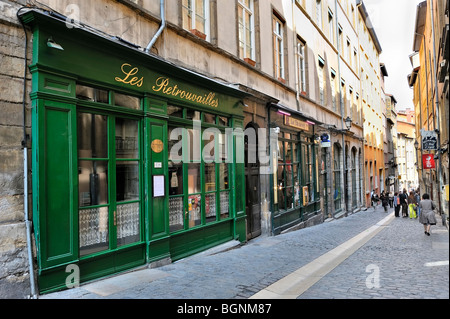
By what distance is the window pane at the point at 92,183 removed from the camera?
17.9 ft

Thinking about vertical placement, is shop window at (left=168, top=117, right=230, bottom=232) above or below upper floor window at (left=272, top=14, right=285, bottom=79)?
below

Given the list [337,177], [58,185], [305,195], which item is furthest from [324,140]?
[58,185]

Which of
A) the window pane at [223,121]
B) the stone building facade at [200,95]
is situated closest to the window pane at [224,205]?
the stone building facade at [200,95]

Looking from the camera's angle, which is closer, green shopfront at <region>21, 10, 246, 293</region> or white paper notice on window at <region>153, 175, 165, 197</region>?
green shopfront at <region>21, 10, 246, 293</region>

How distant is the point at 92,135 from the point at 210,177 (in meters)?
3.44

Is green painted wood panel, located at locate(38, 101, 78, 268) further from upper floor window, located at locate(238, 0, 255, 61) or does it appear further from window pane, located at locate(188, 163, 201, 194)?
upper floor window, located at locate(238, 0, 255, 61)

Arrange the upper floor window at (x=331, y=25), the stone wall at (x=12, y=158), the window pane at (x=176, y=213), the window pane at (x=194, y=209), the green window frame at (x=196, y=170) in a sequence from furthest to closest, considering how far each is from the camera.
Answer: the upper floor window at (x=331, y=25) → the window pane at (x=194, y=209) → the green window frame at (x=196, y=170) → the window pane at (x=176, y=213) → the stone wall at (x=12, y=158)

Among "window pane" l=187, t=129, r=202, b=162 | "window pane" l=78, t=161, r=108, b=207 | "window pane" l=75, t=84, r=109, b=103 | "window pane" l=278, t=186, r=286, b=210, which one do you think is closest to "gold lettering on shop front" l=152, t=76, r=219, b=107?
"window pane" l=187, t=129, r=202, b=162

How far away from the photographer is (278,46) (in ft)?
42.5

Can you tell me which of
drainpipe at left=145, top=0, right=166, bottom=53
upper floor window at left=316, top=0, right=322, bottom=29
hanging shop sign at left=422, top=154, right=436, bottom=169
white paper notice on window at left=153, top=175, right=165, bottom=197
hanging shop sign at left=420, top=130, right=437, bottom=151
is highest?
upper floor window at left=316, top=0, right=322, bottom=29

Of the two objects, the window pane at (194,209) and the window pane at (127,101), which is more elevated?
the window pane at (127,101)

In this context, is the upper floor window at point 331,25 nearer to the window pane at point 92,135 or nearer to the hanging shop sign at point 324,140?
the hanging shop sign at point 324,140

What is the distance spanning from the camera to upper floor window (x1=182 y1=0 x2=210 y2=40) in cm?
822

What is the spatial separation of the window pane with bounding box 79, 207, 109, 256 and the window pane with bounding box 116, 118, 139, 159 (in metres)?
1.01
